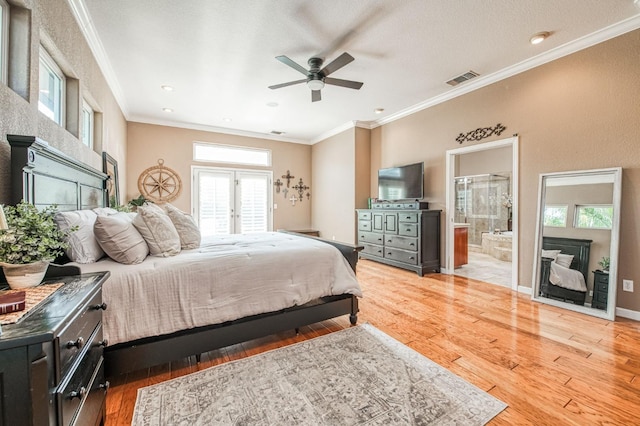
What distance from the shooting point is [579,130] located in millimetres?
3117

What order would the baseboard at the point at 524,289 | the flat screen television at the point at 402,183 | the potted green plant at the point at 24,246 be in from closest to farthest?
1. the potted green plant at the point at 24,246
2. the baseboard at the point at 524,289
3. the flat screen television at the point at 402,183

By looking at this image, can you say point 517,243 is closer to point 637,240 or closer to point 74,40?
point 637,240

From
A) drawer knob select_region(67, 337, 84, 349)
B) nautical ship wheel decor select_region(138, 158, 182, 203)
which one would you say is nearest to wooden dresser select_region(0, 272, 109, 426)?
drawer knob select_region(67, 337, 84, 349)

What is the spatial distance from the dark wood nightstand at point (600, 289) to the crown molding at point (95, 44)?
5672 millimetres

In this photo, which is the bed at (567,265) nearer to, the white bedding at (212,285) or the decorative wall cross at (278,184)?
the white bedding at (212,285)

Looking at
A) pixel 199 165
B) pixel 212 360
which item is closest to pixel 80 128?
pixel 212 360

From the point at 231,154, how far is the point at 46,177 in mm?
4842

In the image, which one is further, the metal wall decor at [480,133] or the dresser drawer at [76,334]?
the metal wall decor at [480,133]

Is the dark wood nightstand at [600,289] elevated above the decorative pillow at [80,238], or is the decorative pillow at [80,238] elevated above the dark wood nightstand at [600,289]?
the decorative pillow at [80,238]

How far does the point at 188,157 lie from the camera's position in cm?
605

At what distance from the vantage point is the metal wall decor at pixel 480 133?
3866 millimetres

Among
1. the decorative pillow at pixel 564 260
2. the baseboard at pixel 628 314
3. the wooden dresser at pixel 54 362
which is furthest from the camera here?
the decorative pillow at pixel 564 260

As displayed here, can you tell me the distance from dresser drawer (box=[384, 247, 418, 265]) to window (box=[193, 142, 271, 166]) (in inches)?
147

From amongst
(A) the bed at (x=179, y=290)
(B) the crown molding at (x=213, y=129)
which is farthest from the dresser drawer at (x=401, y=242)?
(B) the crown molding at (x=213, y=129)
